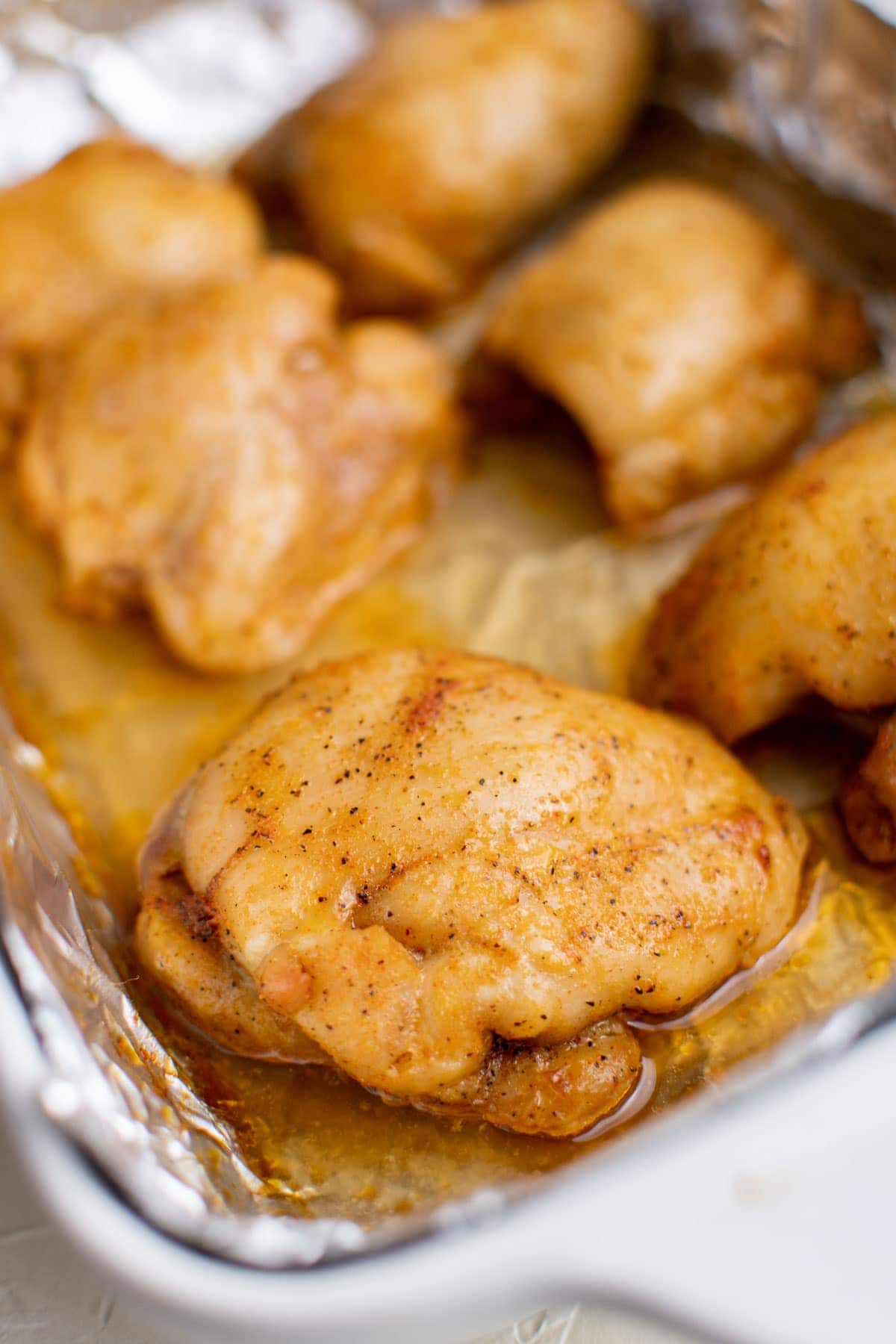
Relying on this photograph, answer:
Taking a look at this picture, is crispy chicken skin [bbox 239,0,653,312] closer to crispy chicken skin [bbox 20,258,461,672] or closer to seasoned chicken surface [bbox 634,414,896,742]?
crispy chicken skin [bbox 20,258,461,672]

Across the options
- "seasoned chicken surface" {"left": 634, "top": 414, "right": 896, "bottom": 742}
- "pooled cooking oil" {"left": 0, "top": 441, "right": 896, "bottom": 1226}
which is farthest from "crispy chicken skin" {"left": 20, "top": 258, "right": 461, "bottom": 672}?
"seasoned chicken surface" {"left": 634, "top": 414, "right": 896, "bottom": 742}


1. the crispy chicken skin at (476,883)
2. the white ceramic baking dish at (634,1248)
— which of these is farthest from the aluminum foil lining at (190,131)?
the crispy chicken skin at (476,883)

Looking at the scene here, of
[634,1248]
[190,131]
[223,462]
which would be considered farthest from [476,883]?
[190,131]

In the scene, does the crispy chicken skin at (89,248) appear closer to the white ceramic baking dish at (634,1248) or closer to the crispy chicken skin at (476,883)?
the crispy chicken skin at (476,883)

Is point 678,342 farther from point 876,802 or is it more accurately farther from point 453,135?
point 876,802

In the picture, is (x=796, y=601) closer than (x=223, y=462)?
Yes

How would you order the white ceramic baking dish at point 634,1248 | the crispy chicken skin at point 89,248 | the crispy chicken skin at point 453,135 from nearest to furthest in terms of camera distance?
the white ceramic baking dish at point 634,1248
the crispy chicken skin at point 89,248
the crispy chicken skin at point 453,135
